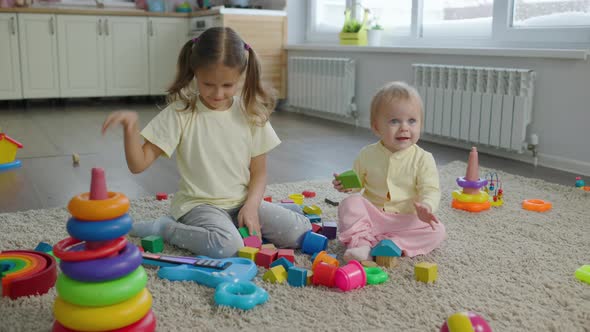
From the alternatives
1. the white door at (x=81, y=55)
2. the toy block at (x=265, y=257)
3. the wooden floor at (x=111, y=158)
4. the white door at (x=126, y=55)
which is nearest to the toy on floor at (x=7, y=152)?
the wooden floor at (x=111, y=158)

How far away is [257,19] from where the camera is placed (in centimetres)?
496

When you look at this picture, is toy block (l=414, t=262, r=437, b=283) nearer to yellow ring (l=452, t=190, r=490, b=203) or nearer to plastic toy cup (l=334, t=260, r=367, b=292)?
plastic toy cup (l=334, t=260, r=367, b=292)

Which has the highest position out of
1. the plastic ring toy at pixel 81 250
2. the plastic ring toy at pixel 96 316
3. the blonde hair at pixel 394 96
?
the blonde hair at pixel 394 96

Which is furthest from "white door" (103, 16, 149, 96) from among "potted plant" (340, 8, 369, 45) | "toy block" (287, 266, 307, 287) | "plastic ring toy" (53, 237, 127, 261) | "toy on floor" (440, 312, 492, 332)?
"toy on floor" (440, 312, 492, 332)

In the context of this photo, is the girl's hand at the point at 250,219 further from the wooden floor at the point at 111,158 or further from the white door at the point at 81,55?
the white door at the point at 81,55

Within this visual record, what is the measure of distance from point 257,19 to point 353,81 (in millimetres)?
1174

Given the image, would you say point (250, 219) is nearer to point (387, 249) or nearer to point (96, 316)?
point (387, 249)

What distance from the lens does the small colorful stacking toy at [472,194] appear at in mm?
2057

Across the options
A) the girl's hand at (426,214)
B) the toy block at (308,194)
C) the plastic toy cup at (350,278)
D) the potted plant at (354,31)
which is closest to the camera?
the plastic toy cup at (350,278)

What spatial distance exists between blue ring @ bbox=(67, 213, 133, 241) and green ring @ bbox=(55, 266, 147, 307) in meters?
0.08

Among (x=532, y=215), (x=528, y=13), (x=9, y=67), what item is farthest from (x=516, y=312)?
(x=9, y=67)

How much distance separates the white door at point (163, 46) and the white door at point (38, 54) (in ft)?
2.84

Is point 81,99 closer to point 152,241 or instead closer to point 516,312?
point 152,241

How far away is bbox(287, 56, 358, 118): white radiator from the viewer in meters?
4.35
